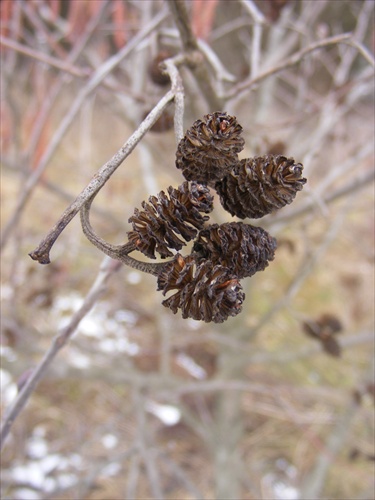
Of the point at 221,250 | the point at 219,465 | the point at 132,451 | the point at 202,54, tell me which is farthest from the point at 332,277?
the point at 221,250

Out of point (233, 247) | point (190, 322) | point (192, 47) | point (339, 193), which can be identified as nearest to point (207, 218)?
point (233, 247)

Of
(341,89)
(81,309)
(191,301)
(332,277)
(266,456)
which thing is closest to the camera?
(191,301)

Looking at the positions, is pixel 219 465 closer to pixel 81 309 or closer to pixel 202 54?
pixel 81 309

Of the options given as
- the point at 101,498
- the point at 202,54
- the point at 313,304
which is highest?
the point at 313,304

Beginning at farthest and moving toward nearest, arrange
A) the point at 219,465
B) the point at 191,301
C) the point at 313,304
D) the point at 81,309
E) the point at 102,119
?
the point at 102,119, the point at 313,304, the point at 219,465, the point at 81,309, the point at 191,301

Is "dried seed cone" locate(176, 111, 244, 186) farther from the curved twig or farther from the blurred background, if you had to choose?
the blurred background

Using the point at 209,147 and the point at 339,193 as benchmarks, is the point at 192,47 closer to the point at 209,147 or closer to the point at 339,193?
the point at 209,147

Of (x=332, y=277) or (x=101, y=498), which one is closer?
(x=101, y=498)

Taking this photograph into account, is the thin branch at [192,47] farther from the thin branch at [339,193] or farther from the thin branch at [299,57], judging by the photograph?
the thin branch at [339,193]
